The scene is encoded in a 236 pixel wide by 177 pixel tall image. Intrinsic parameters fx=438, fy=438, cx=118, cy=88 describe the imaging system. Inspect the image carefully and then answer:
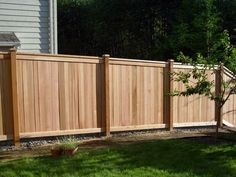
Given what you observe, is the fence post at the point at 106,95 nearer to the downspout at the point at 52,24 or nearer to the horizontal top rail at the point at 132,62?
the horizontal top rail at the point at 132,62

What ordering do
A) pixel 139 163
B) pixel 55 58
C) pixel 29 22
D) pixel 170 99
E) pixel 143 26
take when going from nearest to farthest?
1. pixel 139 163
2. pixel 55 58
3. pixel 170 99
4. pixel 29 22
5. pixel 143 26

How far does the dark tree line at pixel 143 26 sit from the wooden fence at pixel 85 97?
5.05 m

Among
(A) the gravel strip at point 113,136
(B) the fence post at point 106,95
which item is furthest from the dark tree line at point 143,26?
(B) the fence post at point 106,95

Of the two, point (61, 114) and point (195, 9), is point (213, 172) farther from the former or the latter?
point (195, 9)

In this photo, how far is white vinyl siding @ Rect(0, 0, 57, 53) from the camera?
→ 11148mm

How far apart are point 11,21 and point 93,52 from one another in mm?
11616

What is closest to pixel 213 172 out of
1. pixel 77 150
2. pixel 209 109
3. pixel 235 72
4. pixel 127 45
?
pixel 77 150

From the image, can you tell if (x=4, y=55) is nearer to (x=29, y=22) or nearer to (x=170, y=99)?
(x=29, y=22)

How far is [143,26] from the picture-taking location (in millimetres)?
20406

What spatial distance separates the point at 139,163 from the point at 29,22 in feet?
18.9

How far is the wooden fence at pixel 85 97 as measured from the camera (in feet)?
28.3

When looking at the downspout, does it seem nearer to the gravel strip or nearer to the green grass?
the gravel strip

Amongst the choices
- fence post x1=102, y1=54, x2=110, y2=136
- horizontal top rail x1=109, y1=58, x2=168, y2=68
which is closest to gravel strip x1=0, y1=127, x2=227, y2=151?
fence post x1=102, y1=54, x2=110, y2=136

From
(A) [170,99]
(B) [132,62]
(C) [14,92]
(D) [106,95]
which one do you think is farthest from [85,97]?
(A) [170,99]
